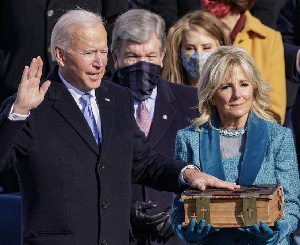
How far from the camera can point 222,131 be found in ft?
19.0

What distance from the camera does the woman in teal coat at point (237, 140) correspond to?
18.5ft

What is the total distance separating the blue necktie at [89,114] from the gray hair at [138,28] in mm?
1377

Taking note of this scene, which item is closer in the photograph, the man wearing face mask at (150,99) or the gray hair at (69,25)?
the gray hair at (69,25)

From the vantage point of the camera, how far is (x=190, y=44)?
23.6 feet

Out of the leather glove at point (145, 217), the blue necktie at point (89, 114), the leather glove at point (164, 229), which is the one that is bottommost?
the leather glove at point (164, 229)

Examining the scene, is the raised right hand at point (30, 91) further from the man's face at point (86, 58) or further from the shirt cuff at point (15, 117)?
the man's face at point (86, 58)

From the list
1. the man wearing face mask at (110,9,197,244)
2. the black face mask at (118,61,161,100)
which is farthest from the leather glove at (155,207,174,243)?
the black face mask at (118,61,161,100)

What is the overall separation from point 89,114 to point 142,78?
1.26 m

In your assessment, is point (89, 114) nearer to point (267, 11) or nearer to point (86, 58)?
point (86, 58)

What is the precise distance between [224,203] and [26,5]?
293 cm

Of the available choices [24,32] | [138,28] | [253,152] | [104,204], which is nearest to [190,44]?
[138,28]

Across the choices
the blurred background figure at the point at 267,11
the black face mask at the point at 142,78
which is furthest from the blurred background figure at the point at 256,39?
the black face mask at the point at 142,78

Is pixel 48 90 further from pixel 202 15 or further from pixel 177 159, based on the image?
pixel 202 15

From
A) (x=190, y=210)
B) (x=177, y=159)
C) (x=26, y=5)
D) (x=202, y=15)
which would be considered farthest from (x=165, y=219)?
→ (x=26, y=5)
